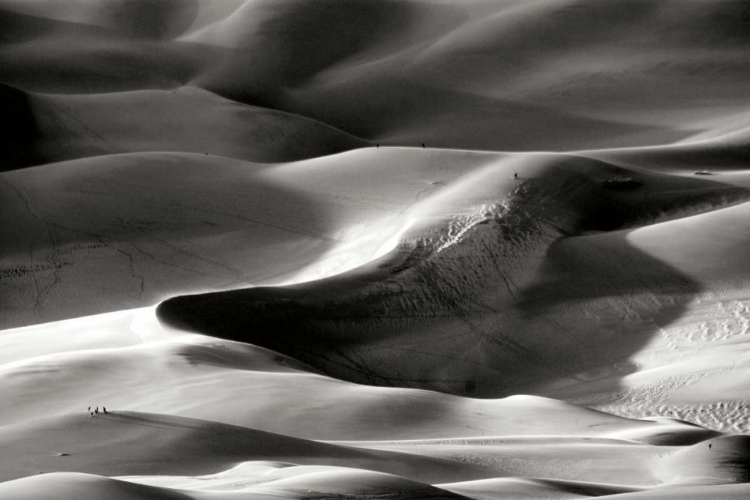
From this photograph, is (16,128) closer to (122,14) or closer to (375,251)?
(122,14)

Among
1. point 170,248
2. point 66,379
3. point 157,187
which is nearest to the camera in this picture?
point 66,379

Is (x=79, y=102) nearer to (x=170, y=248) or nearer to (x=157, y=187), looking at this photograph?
(x=157, y=187)

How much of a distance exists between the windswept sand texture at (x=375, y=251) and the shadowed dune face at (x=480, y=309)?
44 millimetres

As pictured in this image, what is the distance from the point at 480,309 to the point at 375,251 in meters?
2.29

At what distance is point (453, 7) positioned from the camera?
42344 millimetres

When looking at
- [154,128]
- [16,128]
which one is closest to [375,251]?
[16,128]

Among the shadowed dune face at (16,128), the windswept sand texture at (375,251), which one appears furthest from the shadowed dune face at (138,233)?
the shadowed dune face at (16,128)

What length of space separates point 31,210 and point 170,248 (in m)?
2.86

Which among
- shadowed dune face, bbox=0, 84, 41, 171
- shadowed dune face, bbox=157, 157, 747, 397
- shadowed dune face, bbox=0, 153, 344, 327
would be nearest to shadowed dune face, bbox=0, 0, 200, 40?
shadowed dune face, bbox=0, 84, 41, 171

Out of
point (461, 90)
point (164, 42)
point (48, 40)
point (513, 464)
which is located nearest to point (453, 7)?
point (461, 90)

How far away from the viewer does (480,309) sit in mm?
17734

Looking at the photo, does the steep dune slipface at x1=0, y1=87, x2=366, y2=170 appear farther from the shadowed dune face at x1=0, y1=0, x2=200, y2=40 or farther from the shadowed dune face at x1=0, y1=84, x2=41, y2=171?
the shadowed dune face at x1=0, y1=0, x2=200, y2=40

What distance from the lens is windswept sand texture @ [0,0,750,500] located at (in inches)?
347

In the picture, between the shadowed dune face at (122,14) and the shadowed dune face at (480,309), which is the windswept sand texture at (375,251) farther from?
the shadowed dune face at (122,14)
